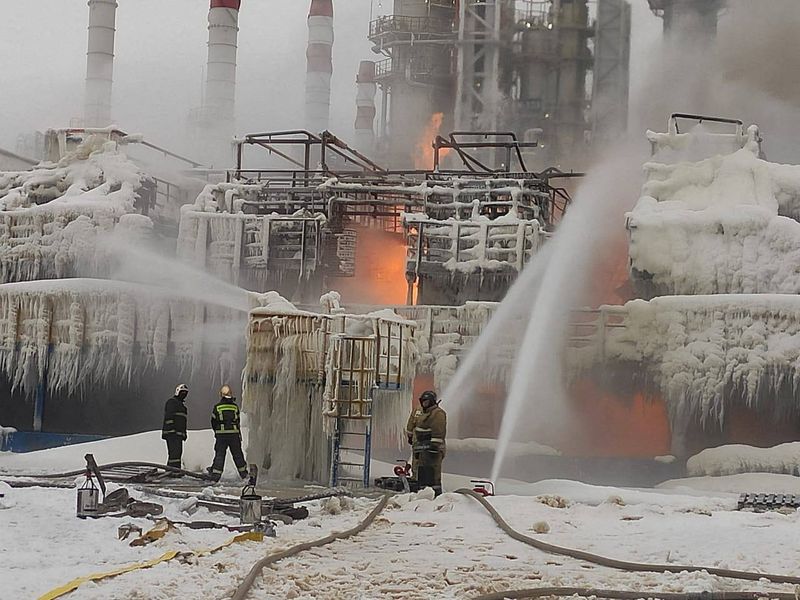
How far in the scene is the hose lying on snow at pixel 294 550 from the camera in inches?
285

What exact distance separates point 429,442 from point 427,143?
37.1 m

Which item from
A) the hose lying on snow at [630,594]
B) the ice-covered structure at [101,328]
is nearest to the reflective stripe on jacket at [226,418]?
the ice-covered structure at [101,328]

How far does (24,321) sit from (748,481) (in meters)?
16.0

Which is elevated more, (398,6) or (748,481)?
(398,6)

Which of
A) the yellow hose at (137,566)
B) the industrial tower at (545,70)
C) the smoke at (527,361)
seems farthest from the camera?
the industrial tower at (545,70)

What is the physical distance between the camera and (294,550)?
884 centimetres

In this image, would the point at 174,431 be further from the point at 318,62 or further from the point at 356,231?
the point at 318,62

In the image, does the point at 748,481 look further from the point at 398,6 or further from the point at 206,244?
the point at 398,6

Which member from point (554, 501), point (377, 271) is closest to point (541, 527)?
point (554, 501)

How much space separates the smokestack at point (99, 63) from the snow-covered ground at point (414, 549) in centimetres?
3245

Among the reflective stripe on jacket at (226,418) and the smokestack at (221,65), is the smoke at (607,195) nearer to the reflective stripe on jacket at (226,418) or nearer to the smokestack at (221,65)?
the reflective stripe on jacket at (226,418)

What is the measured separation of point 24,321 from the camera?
80.3 ft

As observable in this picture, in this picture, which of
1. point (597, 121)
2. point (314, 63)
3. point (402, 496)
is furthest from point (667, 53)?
point (402, 496)

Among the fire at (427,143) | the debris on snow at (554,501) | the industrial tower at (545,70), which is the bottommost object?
the debris on snow at (554,501)
